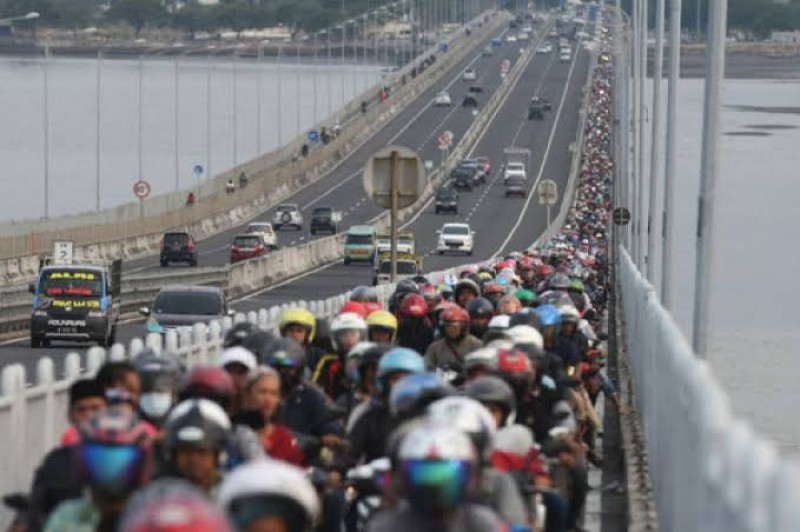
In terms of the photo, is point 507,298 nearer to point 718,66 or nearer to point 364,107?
point 718,66

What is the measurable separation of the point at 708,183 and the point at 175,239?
5473 centimetres

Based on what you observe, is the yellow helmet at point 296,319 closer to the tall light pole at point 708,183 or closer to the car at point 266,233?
the tall light pole at point 708,183

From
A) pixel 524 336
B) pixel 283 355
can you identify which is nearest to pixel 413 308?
pixel 524 336

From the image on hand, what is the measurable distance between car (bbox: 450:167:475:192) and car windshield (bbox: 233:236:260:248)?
5358 cm

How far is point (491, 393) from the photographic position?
12914mm

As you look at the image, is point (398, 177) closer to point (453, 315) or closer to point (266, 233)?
point (453, 315)

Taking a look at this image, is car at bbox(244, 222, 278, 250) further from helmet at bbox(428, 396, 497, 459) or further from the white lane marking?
helmet at bbox(428, 396, 497, 459)

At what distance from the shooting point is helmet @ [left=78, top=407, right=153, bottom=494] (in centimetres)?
916

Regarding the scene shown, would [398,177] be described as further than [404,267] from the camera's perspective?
No

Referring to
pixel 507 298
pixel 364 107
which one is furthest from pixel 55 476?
pixel 364 107

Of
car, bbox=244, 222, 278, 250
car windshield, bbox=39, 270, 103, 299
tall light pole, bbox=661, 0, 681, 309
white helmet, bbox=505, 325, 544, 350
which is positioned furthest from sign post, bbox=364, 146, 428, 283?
car, bbox=244, 222, 278, 250

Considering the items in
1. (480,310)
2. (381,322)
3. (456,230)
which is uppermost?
(381,322)

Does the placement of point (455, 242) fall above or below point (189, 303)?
below

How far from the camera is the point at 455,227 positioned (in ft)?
312
